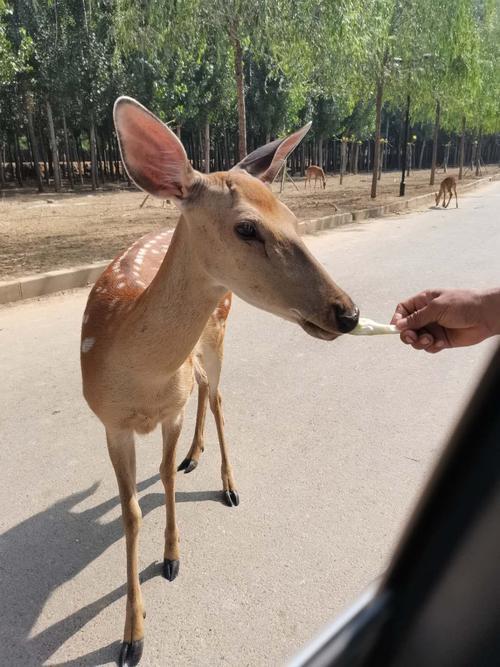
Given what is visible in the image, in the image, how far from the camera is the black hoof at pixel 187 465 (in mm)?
3256

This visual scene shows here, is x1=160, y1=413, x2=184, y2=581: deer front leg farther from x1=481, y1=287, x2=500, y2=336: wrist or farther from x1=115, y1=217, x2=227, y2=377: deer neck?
x1=481, y1=287, x2=500, y2=336: wrist

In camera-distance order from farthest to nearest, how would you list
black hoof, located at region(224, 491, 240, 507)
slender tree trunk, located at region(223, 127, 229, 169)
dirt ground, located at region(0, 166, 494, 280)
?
slender tree trunk, located at region(223, 127, 229, 169), dirt ground, located at region(0, 166, 494, 280), black hoof, located at region(224, 491, 240, 507)

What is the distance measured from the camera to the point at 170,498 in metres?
2.58

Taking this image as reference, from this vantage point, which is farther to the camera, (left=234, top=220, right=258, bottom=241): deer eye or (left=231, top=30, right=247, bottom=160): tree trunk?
(left=231, top=30, right=247, bottom=160): tree trunk

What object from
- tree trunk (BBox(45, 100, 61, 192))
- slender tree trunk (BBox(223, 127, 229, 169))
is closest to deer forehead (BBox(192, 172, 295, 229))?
tree trunk (BBox(45, 100, 61, 192))

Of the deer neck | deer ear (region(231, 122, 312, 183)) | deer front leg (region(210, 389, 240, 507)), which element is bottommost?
deer front leg (region(210, 389, 240, 507))

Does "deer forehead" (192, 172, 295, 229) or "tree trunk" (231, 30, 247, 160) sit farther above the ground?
"tree trunk" (231, 30, 247, 160)

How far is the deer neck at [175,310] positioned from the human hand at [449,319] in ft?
2.40

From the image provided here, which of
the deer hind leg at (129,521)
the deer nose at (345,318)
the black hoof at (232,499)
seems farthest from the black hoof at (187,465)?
the deer nose at (345,318)

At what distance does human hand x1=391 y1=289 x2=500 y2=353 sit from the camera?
65.3 inches

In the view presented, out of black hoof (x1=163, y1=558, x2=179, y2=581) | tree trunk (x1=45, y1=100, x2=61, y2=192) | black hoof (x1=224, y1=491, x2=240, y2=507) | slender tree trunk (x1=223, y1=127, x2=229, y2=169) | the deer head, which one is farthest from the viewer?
slender tree trunk (x1=223, y1=127, x2=229, y2=169)

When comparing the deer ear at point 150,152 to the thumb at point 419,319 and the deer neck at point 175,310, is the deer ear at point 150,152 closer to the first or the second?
the deer neck at point 175,310

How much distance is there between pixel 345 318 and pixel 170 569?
4.69ft

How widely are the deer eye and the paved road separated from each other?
1.03m
